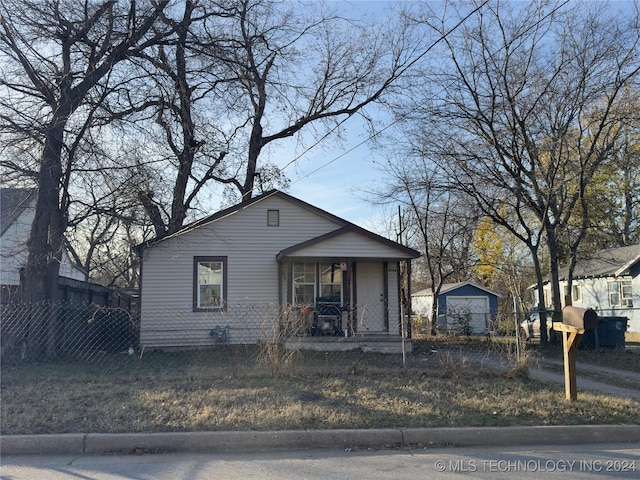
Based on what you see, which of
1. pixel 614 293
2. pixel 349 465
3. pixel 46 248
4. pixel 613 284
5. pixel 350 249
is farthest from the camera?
pixel 613 284

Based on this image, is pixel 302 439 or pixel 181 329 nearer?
pixel 302 439

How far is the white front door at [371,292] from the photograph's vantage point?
16.5m

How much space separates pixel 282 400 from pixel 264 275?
29.4ft

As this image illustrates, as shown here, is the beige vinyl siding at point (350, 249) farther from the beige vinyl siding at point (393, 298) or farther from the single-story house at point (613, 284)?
the single-story house at point (613, 284)

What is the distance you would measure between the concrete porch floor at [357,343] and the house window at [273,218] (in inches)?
154

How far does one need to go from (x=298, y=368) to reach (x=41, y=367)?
5.40 metres

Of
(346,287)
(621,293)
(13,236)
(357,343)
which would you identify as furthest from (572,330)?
(621,293)

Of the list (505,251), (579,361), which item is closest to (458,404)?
(579,361)

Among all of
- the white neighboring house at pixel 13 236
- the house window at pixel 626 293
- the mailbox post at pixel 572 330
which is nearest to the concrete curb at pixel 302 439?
the mailbox post at pixel 572 330

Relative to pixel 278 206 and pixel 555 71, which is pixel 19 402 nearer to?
pixel 278 206

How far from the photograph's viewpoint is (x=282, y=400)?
7.24 metres

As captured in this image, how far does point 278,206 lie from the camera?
16359 mm

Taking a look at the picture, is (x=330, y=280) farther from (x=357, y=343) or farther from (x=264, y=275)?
(x=357, y=343)

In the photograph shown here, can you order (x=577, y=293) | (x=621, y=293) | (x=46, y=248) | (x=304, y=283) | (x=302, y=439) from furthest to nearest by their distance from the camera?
(x=577, y=293) → (x=621, y=293) → (x=304, y=283) → (x=46, y=248) → (x=302, y=439)
